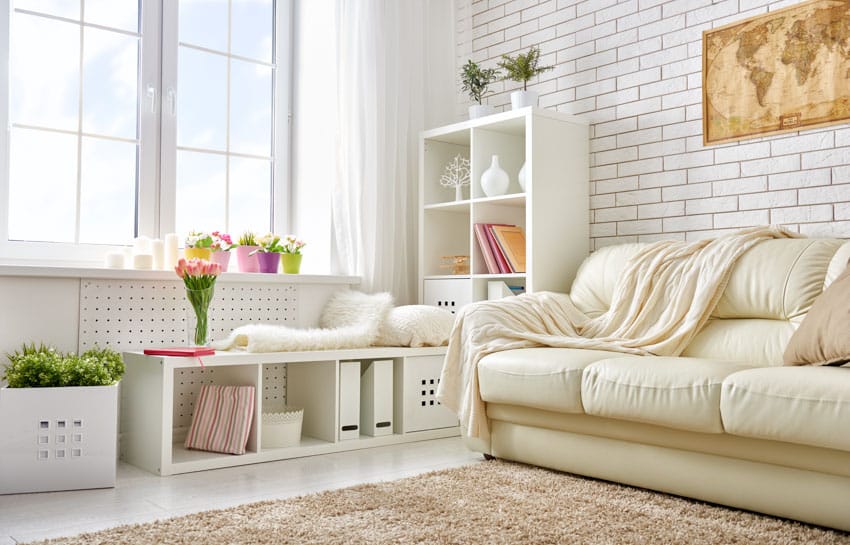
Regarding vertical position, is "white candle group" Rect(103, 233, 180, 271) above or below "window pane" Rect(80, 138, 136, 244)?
below

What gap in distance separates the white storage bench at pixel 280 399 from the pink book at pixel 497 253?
488 mm

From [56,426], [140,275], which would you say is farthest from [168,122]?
[56,426]

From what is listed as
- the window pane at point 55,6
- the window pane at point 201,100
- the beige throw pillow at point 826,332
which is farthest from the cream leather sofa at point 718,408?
the window pane at point 55,6

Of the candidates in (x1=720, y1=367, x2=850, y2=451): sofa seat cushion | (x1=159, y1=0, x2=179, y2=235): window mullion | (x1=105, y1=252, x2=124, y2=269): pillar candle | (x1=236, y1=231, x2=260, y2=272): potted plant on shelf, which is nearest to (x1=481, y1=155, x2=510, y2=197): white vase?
(x1=236, y1=231, x2=260, y2=272): potted plant on shelf

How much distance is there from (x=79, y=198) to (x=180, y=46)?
34.9 inches

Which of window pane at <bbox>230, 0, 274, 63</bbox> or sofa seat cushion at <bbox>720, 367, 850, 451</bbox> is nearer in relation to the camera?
sofa seat cushion at <bbox>720, 367, 850, 451</bbox>

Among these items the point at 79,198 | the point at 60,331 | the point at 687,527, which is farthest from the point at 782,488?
the point at 79,198

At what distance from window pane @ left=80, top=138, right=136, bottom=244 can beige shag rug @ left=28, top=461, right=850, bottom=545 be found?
177 cm

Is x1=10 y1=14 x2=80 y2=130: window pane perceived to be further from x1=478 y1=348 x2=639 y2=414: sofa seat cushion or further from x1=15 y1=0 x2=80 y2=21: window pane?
x1=478 y1=348 x2=639 y2=414: sofa seat cushion

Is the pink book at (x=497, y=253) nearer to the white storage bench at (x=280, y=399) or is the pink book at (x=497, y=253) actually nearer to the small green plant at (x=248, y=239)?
the white storage bench at (x=280, y=399)

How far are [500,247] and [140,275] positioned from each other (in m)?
1.61

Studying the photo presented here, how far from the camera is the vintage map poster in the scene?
2.89m

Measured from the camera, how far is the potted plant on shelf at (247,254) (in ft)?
11.9

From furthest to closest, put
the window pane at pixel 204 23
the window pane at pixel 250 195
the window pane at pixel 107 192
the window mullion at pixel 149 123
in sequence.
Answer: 1. the window pane at pixel 250 195
2. the window pane at pixel 204 23
3. the window mullion at pixel 149 123
4. the window pane at pixel 107 192
